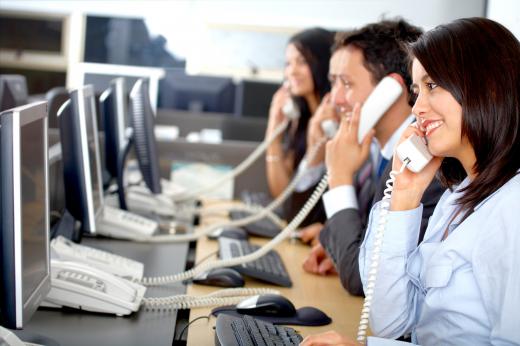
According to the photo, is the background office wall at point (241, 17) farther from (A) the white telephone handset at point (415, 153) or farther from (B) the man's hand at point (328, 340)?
(B) the man's hand at point (328, 340)

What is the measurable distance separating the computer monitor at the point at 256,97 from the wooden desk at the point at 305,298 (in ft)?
9.49

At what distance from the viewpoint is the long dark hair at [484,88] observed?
1452 mm

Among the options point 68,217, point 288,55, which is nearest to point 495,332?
point 68,217

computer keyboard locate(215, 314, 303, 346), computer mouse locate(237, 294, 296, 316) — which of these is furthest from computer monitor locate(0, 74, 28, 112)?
computer keyboard locate(215, 314, 303, 346)

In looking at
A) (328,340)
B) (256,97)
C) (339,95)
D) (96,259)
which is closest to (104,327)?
(96,259)

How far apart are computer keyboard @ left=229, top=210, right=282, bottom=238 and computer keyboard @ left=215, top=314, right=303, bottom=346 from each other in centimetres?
129

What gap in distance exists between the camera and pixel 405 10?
5961 millimetres

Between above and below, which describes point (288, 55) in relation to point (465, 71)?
below

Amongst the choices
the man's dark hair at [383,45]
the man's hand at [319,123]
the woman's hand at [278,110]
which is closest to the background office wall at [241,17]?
the woman's hand at [278,110]

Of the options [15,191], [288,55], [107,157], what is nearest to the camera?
[15,191]

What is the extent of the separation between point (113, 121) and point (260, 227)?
632 mm

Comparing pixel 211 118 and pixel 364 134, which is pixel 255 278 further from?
pixel 211 118

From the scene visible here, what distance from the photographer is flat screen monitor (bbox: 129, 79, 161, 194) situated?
2.84 m

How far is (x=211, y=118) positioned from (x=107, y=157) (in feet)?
6.52
